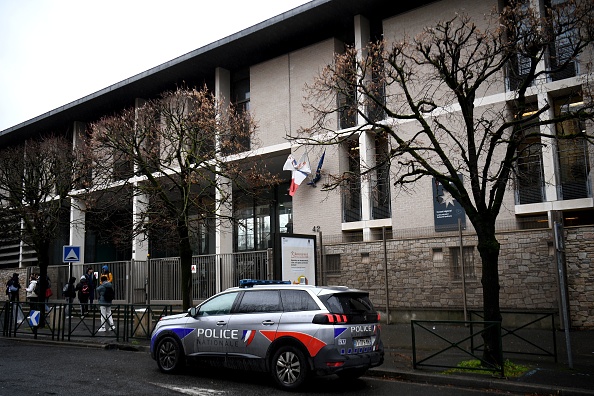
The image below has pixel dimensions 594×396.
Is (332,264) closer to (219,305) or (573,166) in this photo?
(573,166)

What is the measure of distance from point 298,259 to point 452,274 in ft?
16.2

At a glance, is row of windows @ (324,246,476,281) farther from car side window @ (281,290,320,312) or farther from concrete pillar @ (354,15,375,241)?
car side window @ (281,290,320,312)

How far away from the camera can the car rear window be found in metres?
8.89

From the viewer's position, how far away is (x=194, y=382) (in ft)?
31.5

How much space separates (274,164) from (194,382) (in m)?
17.0

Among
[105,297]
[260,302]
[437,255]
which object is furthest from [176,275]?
[260,302]

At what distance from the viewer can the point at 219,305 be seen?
33.6 ft

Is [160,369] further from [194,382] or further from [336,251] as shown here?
[336,251]

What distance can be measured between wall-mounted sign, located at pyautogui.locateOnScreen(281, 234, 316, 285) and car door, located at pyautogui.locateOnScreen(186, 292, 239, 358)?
164 inches

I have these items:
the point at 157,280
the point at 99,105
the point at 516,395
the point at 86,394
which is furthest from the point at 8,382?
the point at 99,105

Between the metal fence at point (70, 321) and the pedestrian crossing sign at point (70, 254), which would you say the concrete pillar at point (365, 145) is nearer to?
the metal fence at point (70, 321)

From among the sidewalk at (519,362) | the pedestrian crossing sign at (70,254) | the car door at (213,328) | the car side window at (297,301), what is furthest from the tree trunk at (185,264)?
the car side window at (297,301)

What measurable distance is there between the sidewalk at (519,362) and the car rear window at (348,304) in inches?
65.3

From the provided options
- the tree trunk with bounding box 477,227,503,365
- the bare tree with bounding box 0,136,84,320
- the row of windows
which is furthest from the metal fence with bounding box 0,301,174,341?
the tree trunk with bounding box 477,227,503,365
